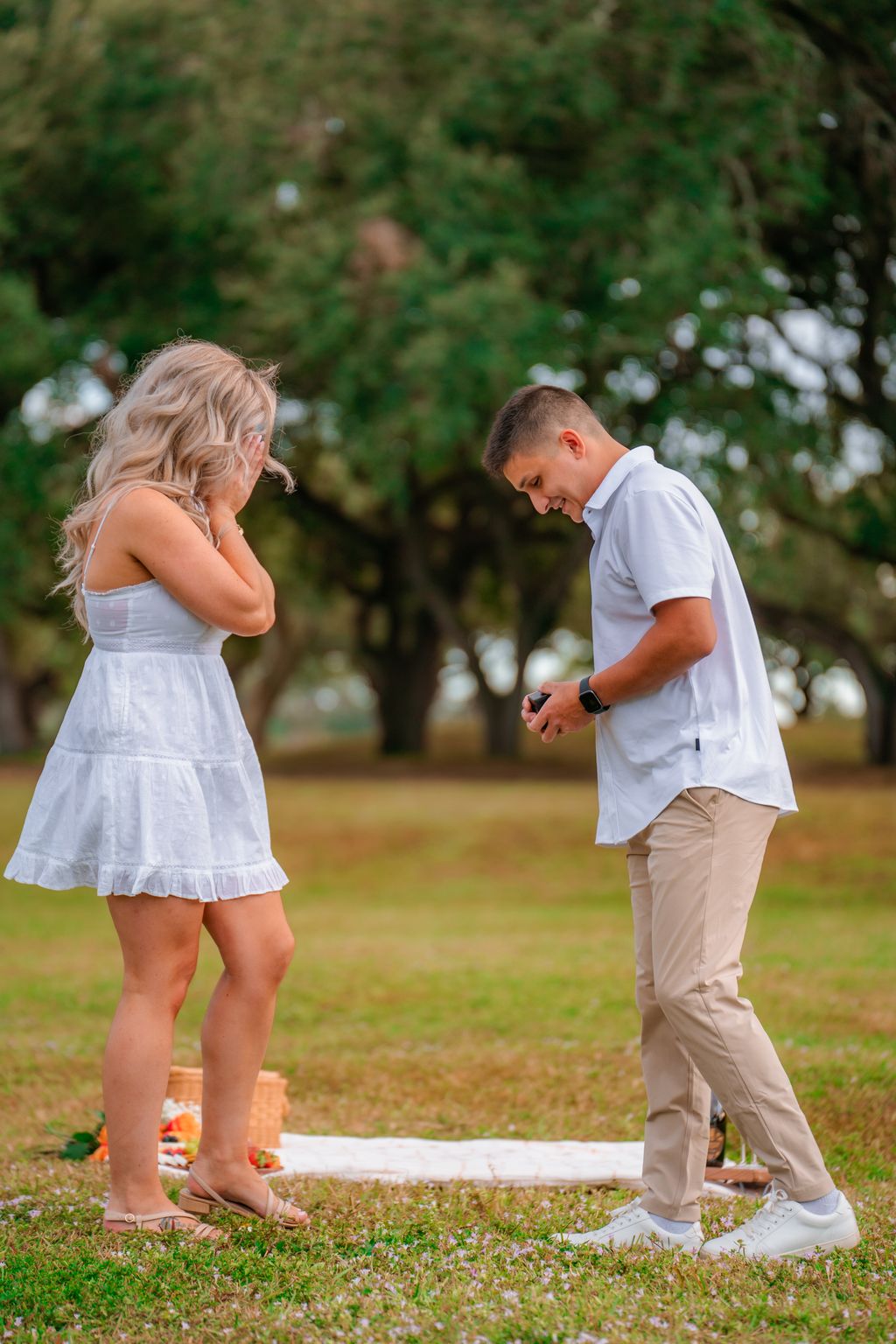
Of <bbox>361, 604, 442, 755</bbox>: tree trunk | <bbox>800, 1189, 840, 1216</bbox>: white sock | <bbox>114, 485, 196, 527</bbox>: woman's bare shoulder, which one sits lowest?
<bbox>361, 604, 442, 755</bbox>: tree trunk

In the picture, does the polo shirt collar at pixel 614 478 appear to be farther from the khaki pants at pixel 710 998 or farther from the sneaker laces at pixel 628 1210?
the sneaker laces at pixel 628 1210

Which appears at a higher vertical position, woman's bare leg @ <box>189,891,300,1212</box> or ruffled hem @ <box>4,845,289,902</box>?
ruffled hem @ <box>4,845,289,902</box>

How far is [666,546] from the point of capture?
11.2 feet

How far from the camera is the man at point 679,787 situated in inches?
133

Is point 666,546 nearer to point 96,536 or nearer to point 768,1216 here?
point 96,536

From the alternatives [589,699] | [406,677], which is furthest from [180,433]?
[406,677]

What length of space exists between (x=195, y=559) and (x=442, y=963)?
6413 millimetres

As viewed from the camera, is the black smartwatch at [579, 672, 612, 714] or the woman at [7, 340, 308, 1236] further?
the woman at [7, 340, 308, 1236]

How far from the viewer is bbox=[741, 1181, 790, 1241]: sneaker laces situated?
11.2 ft

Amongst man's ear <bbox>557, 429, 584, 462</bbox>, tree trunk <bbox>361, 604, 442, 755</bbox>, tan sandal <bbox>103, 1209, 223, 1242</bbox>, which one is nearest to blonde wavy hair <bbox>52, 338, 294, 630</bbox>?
man's ear <bbox>557, 429, 584, 462</bbox>

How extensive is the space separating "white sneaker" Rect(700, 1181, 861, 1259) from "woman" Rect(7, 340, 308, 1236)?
1.23 m

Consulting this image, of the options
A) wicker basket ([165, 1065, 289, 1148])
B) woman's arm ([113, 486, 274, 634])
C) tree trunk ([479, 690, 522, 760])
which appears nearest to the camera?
woman's arm ([113, 486, 274, 634])

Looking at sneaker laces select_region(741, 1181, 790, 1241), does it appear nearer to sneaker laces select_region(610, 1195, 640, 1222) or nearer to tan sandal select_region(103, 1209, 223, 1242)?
sneaker laces select_region(610, 1195, 640, 1222)

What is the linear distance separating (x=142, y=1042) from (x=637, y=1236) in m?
1.39
